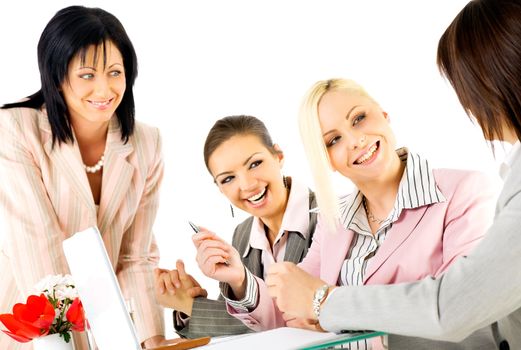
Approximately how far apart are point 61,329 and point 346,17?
126 inches

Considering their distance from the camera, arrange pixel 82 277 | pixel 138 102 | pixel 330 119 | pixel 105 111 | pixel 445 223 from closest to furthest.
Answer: pixel 82 277
pixel 445 223
pixel 330 119
pixel 105 111
pixel 138 102

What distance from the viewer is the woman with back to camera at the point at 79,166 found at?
9.41 ft

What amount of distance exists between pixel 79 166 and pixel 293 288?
1.52 meters

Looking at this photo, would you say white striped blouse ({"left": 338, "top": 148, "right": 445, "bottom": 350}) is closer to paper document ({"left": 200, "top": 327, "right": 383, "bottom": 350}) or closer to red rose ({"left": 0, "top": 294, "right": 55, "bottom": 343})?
paper document ({"left": 200, "top": 327, "right": 383, "bottom": 350})

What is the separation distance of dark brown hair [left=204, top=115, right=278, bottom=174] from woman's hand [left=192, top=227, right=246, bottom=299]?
571mm

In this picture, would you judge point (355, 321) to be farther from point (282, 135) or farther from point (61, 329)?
point (282, 135)

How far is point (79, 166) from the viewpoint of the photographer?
9.76 ft

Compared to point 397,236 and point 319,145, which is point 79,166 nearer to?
point 319,145

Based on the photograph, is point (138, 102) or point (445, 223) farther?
point (138, 102)

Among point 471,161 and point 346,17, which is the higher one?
point 346,17

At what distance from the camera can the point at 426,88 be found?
4539mm

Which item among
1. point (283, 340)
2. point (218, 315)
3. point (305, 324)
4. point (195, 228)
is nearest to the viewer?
point (283, 340)

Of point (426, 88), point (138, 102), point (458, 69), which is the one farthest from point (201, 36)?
point (458, 69)

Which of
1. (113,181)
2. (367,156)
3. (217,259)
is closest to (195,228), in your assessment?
(217,259)
